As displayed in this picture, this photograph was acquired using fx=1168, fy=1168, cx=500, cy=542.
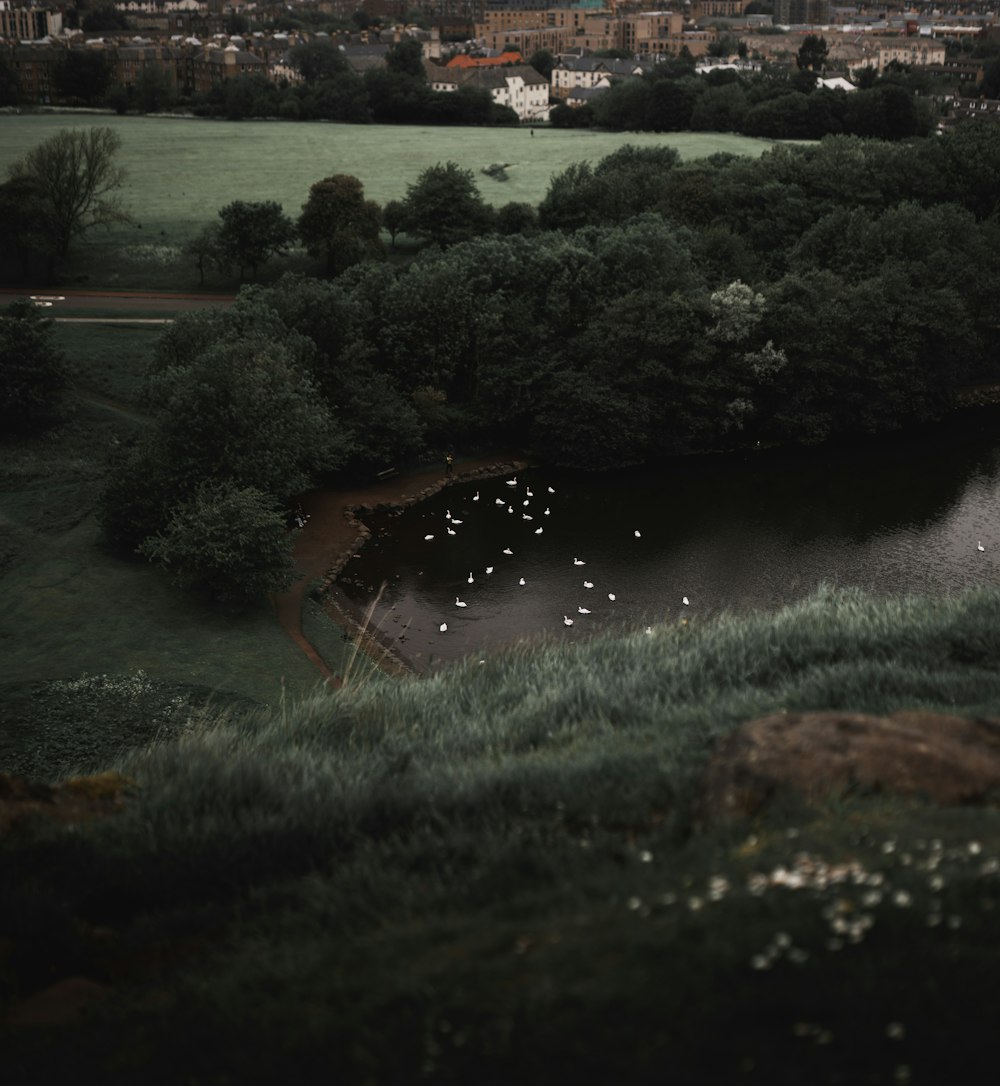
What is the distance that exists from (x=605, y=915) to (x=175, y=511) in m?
27.1

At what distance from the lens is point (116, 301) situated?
5838cm

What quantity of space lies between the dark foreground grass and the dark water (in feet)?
60.5

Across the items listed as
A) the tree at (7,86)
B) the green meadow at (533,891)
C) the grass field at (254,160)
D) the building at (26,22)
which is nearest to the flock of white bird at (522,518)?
the green meadow at (533,891)

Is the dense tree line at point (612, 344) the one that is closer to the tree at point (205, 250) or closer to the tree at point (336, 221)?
the tree at point (336, 221)

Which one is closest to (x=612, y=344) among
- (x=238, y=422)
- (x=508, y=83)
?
(x=238, y=422)

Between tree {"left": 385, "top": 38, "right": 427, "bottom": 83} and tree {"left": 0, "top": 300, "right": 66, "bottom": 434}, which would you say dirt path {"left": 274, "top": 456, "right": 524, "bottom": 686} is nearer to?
tree {"left": 0, "top": 300, "right": 66, "bottom": 434}

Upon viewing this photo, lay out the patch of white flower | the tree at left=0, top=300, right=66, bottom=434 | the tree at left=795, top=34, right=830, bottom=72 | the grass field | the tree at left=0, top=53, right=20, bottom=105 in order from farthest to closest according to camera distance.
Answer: the tree at left=795, top=34, right=830, bottom=72 → the tree at left=0, top=53, right=20, bottom=105 → the grass field → the patch of white flower → the tree at left=0, top=300, right=66, bottom=434

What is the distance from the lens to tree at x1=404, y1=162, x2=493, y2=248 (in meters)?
62.9

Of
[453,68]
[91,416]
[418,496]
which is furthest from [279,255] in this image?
[453,68]

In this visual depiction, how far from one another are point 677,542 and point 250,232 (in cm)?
3171

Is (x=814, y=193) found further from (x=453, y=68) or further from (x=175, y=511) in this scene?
(x=453, y=68)

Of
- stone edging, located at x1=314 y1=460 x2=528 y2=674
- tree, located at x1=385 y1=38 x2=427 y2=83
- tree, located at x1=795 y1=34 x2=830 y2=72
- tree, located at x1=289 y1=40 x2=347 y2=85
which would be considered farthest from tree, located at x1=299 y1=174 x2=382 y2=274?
tree, located at x1=795 y1=34 x2=830 y2=72

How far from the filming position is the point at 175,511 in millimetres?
32875

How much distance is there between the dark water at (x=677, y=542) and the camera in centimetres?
3294
